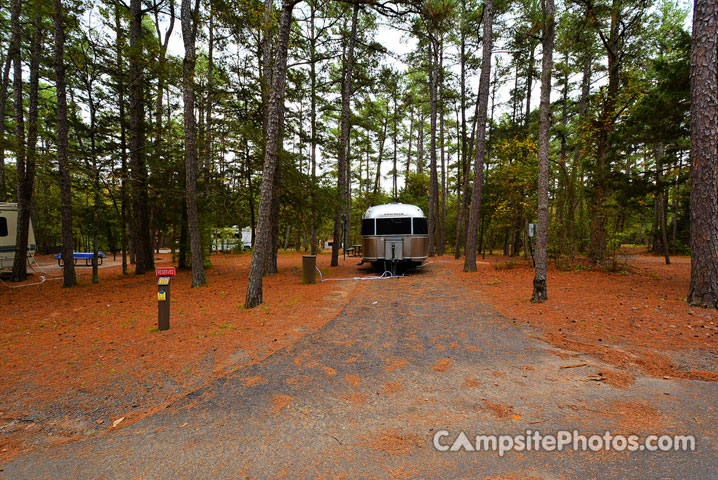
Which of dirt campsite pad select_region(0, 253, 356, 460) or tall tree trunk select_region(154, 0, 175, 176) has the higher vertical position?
tall tree trunk select_region(154, 0, 175, 176)

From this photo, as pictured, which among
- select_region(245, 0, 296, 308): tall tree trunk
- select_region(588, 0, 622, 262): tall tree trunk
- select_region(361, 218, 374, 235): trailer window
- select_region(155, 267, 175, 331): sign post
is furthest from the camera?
select_region(361, 218, 374, 235): trailer window

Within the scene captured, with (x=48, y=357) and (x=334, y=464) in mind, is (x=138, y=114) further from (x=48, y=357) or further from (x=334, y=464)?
(x=334, y=464)

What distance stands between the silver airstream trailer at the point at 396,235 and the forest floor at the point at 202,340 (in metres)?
3.51

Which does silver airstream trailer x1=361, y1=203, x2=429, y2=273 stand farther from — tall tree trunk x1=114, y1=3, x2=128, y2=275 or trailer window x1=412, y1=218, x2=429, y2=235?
tall tree trunk x1=114, y1=3, x2=128, y2=275

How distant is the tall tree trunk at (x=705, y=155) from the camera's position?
5.59 meters

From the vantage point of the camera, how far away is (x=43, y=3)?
8.37 metres

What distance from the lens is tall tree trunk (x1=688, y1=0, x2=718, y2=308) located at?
559cm

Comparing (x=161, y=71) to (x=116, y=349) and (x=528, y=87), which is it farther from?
(x=528, y=87)

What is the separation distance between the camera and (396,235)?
11781mm

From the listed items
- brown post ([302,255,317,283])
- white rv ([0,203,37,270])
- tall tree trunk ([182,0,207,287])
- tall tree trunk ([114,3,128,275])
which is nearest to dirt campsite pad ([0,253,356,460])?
brown post ([302,255,317,283])

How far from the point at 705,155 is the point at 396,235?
8157 mm

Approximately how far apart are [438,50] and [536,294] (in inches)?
738

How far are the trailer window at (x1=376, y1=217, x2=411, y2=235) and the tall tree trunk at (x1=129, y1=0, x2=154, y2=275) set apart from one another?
875 cm

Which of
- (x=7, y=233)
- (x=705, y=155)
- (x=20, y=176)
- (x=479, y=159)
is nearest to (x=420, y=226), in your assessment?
(x=479, y=159)
